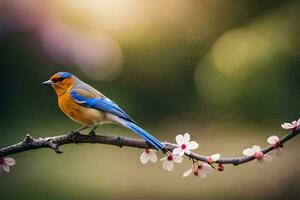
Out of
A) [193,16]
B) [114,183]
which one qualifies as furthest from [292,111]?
[114,183]

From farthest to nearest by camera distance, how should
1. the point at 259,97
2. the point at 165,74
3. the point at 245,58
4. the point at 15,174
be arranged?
the point at 165,74 < the point at 15,174 < the point at 259,97 < the point at 245,58

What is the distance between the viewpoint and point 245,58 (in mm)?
4590

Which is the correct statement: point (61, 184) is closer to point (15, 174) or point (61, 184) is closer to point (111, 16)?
point (15, 174)

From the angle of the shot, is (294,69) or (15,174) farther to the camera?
(15,174)

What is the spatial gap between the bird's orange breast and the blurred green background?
9.96ft

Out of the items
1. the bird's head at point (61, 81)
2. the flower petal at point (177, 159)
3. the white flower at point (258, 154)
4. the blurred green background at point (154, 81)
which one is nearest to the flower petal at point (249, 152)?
the white flower at point (258, 154)

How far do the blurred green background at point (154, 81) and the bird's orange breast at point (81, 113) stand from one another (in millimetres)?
3036

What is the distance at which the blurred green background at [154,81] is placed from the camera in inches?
187

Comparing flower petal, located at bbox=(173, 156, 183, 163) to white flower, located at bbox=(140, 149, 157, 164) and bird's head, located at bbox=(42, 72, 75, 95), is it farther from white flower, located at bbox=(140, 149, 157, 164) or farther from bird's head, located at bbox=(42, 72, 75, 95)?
bird's head, located at bbox=(42, 72, 75, 95)

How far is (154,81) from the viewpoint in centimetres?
566

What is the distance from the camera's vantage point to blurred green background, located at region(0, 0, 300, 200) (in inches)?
187

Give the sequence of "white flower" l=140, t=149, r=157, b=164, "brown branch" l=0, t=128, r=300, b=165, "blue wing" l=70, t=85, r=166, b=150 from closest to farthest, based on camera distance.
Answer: "brown branch" l=0, t=128, r=300, b=165, "white flower" l=140, t=149, r=157, b=164, "blue wing" l=70, t=85, r=166, b=150

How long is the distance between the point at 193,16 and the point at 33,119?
4.69 ft

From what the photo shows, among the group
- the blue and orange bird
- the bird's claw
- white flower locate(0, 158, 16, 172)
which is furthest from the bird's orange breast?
white flower locate(0, 158, 16, 172)
